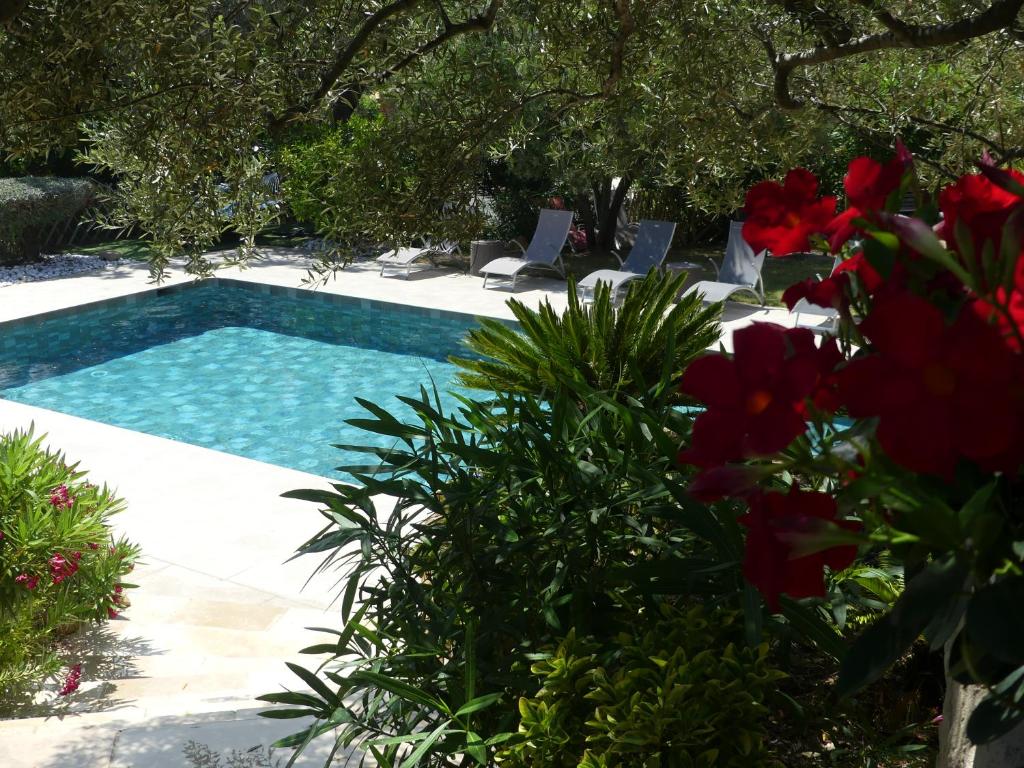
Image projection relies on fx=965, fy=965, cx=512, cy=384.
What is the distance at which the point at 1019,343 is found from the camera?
0.73m

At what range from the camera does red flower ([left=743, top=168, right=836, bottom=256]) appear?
118 centimetres

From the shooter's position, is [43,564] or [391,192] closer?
[391,192]

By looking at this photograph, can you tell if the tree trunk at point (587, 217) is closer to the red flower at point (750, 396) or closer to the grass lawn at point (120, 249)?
the grass lawn at point (120, 249)

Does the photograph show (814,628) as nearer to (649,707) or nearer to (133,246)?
(649,707)

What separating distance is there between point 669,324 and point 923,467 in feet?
13.4

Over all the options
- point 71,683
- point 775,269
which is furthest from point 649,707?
point 775,269

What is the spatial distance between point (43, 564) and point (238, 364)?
7902mm

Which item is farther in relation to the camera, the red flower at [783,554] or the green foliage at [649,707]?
the green foliage at [649,707]

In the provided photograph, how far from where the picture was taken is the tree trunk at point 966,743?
1651 mm

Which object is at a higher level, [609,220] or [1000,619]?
[1000,619]

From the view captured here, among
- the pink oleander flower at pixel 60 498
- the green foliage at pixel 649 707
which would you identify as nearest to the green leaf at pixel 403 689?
the green foliage at pixel 649 707

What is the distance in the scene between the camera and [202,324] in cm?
1427

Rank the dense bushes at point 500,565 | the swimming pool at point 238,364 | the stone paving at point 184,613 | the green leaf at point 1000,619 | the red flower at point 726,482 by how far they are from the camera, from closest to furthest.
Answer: the green leaf at point 1000,619, the red flower at point 726,482, the dense bushes at point 500,565, the stone paving at point 184,613, the swimming pool at point 238,364

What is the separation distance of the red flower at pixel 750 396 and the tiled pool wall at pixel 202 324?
1144 centimetres
